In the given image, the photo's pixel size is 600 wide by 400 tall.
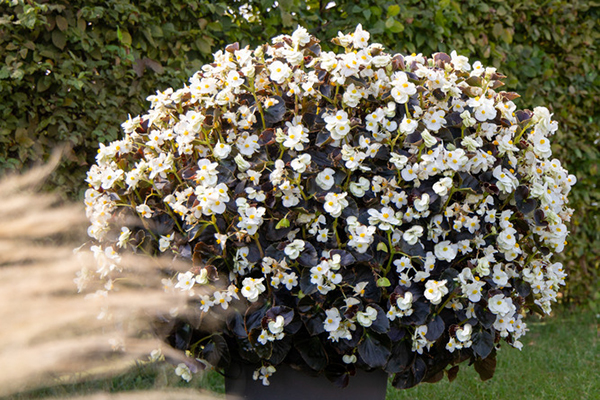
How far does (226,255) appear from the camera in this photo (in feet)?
5.53

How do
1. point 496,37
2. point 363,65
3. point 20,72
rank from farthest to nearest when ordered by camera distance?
point 496,37 < point 20,72 < point 363,65

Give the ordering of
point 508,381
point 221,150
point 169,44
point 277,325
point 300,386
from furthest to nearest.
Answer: point 508,381
point 169,44
point 300,386
point 221,150
point 277,325

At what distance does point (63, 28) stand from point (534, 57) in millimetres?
2846

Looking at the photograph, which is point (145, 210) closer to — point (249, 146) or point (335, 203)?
point (249, 146)

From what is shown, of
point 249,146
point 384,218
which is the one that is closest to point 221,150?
point 249,146

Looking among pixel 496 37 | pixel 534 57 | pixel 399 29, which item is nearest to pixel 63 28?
pixel 399 29

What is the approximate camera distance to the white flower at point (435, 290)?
5.19 feet

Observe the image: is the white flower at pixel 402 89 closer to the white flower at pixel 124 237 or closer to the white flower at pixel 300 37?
the white flower at pixel 300 37

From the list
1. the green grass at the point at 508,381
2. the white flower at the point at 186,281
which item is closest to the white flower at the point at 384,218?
the white flower at the point at 186,281

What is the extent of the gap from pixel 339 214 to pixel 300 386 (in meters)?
0.55

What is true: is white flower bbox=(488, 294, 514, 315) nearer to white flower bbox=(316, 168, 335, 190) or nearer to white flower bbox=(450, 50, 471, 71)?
white flower bbox=(316, 168, 335, 190)

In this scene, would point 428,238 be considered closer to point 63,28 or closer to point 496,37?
point 63,28

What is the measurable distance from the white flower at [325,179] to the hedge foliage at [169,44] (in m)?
1.35

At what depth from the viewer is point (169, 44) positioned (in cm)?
284
